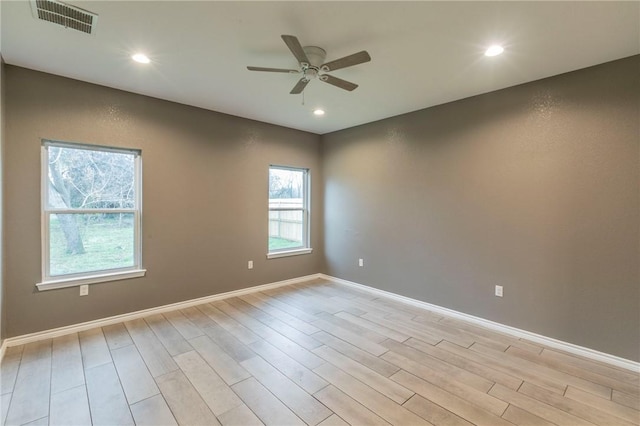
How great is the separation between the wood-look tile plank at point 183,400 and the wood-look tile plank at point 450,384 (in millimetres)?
1516

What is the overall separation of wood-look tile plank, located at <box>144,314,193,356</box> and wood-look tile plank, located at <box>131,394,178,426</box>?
2.11 ft

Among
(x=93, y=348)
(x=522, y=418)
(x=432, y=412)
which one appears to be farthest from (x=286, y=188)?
(x=522, y=418)

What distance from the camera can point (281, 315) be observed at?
11.6 feet

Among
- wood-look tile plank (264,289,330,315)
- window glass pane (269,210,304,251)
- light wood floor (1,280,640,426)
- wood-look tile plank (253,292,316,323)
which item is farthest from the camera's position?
window glass pane (269,210,304,251)

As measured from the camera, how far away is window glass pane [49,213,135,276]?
3.00m

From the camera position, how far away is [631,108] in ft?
7.97

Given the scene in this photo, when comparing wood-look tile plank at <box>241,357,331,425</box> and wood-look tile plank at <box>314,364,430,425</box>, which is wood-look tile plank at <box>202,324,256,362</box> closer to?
wood-look tile plank at <box>241,357,331,425</box>

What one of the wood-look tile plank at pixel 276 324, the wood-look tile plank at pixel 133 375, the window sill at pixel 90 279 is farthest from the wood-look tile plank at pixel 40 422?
the wood-look tile plank at pixel 276 324

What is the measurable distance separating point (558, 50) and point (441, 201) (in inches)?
71.9

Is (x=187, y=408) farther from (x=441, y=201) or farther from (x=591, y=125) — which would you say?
(x=591, y=125)

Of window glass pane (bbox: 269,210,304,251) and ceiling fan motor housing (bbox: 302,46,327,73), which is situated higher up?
ceiling fan motor housing (bbox: 302,46,327,73)

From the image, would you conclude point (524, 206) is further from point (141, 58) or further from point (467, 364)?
point (141, 58)

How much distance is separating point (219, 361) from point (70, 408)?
0.98 metres

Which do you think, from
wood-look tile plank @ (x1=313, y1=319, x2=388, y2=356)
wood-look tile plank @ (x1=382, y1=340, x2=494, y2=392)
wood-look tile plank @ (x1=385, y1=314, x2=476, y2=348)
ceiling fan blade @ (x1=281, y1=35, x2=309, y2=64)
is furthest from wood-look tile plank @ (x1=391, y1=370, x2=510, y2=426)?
ceiling fan blade @ (x1=281, y1=35, x2=309, y2=64)
